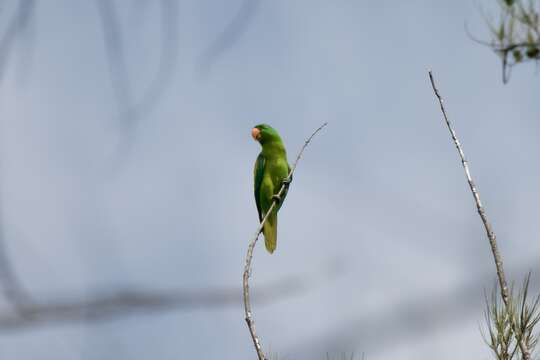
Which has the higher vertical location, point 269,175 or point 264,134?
point 264,134

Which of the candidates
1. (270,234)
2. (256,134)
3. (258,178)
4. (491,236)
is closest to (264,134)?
(256,134)

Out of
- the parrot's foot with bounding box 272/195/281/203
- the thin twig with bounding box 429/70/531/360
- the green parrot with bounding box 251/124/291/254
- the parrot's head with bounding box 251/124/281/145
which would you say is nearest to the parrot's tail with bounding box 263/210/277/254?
the green parrot with bounding box 251/124/291/254

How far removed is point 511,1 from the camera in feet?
7.41

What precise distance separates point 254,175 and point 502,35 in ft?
13.5

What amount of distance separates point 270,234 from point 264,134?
1.24 m

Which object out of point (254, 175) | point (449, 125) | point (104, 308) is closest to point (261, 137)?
point (254, 175)

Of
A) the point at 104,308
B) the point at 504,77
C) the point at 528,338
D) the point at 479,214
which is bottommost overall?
the point at 104,308

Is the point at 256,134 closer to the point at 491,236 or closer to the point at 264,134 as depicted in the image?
the point at 264,134

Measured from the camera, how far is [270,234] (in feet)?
18.3

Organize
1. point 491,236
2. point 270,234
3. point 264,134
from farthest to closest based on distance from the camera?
point 264,134
point 270,234
point 491,236

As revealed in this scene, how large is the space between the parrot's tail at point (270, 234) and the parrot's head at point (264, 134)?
993mm

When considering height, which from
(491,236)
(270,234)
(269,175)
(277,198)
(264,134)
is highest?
(264,134)

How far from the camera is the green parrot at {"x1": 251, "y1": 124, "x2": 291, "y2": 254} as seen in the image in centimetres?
563

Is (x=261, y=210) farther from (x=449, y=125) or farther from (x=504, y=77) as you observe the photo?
(x=504, y=77)
